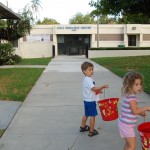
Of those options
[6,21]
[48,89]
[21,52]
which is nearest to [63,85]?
[48,89]

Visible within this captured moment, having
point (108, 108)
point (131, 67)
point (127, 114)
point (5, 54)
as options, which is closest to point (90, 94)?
point (108, 108)

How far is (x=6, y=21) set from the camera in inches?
1092

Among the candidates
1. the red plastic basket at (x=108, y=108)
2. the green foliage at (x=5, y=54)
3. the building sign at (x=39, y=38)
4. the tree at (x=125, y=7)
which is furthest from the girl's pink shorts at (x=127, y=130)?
the building sign at (x=39, y=38)

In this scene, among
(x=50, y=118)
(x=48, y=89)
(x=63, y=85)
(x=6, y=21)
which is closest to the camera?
(x=50, y=118)

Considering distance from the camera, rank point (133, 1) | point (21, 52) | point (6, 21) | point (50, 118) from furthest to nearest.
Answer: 1. point (21, 52)
2. point (6, 21)
3. point (133, 1)
4. point (50, 118)

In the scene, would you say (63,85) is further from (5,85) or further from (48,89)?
(5,85)

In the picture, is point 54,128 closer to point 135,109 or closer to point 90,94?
point 90,94

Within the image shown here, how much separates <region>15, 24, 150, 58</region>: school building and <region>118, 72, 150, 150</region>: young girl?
3944cm

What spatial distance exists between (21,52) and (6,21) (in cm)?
1558

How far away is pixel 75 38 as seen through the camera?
46.8m

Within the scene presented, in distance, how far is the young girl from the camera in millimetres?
4375

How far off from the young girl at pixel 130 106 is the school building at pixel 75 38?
39.4 metres

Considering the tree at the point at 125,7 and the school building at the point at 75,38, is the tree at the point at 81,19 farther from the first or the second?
the tree at the point at 125,7

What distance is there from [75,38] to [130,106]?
42680 millimetres
